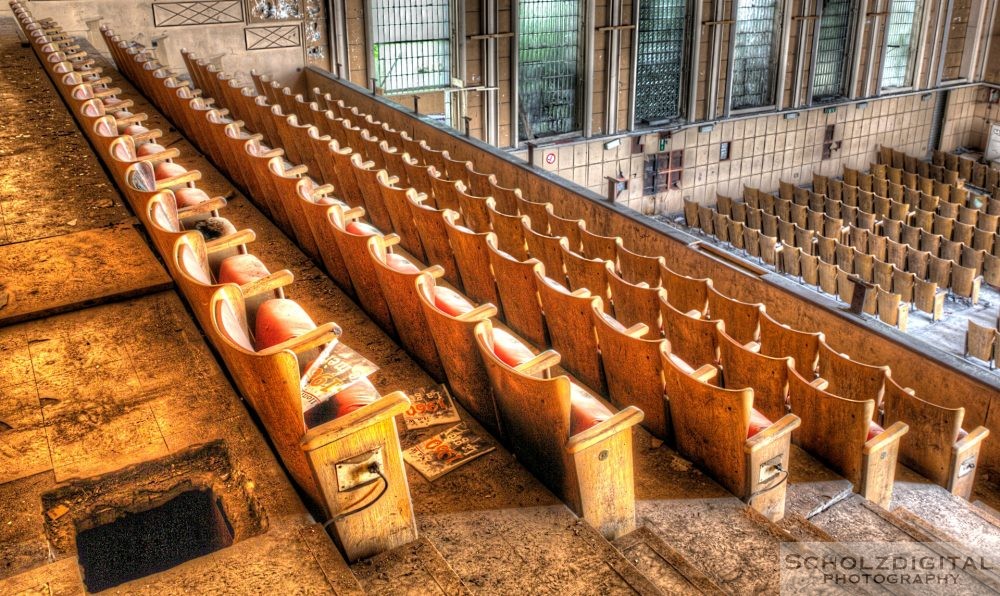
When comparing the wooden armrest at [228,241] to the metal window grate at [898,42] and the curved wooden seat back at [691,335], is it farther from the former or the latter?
the metal window grate at [898,42]

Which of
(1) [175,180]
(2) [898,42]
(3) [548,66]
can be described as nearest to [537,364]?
(1) [175,180]

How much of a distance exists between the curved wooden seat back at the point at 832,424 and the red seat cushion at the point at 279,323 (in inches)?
41.5

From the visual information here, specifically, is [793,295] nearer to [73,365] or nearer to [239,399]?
[239,399]

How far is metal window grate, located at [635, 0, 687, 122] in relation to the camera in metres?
6.61

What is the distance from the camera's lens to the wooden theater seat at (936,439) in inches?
69.0

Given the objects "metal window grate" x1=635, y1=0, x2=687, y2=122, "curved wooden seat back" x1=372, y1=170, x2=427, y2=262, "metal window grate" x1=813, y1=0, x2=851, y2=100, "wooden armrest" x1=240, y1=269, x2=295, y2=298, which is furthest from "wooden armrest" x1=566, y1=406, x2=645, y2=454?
"metal window grate" x1=813, y1=0, x2=851, y2=100

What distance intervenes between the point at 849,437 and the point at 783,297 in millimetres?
688

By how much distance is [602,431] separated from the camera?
3.48 ft

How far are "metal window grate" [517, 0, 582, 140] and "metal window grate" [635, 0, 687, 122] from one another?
614 mm

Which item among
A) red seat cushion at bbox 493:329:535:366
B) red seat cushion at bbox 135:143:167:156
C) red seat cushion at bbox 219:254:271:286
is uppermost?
red seat cushion at bbox 135:143:167:156

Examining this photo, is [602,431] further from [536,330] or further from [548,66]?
[548,66]

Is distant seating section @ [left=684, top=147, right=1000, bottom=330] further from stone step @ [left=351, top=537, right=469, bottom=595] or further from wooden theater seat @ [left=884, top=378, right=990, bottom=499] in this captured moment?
stone step @ [left=351, top=537, right=469, bottom=595]

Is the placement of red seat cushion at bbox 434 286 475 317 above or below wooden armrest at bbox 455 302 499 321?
below

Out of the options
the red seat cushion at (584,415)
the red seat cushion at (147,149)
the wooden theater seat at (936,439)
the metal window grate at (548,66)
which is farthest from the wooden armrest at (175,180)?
the metal window grate at (548,66)
